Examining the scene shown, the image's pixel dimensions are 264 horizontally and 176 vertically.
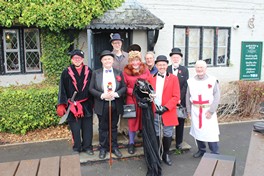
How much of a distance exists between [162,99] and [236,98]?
13.8ft

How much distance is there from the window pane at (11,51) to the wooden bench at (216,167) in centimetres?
606

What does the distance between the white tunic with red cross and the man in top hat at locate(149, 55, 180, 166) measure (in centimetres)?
42

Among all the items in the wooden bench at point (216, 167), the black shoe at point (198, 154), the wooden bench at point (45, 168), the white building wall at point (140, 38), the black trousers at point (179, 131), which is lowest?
the black shoe at point (198, 154)

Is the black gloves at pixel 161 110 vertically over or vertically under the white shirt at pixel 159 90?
under

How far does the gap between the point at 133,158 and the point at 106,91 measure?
4.29 ft

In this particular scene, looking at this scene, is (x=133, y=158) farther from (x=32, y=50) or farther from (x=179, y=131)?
(x=32, y=50)

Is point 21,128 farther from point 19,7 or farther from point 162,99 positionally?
point 162,99

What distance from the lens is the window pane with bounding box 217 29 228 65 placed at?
9.34 metres

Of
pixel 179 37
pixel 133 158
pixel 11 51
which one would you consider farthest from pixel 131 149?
pixel 179 37

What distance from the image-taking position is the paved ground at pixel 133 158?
438cm

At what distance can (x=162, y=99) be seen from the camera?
172 inches

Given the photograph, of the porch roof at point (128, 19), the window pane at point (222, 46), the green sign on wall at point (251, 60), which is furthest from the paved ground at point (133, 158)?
the green sign on wall at point (251, 60)

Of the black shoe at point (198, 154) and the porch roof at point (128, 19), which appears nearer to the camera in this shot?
the black shoe at point (198, 154)

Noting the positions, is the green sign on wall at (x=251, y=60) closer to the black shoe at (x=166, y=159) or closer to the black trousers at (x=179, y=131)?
the black trousers at (x=179, y=131)
